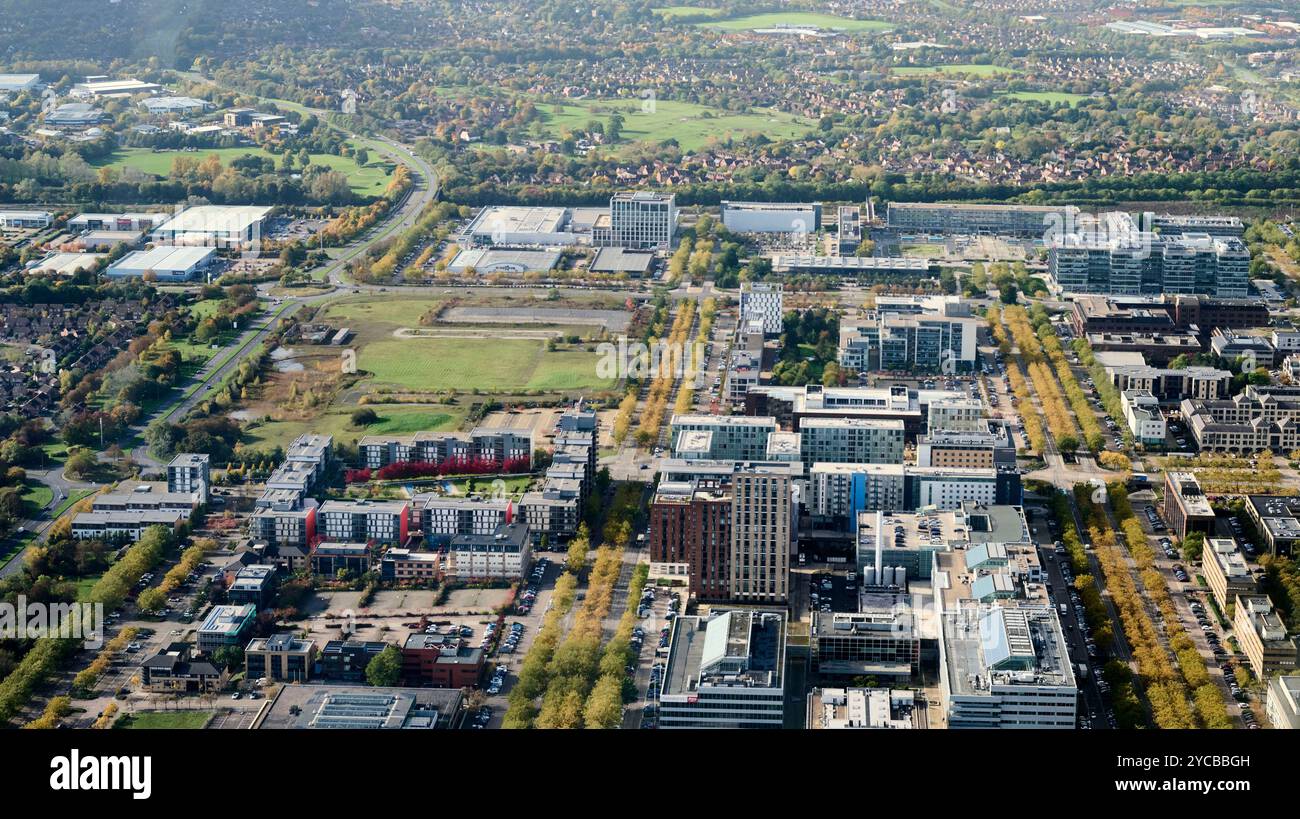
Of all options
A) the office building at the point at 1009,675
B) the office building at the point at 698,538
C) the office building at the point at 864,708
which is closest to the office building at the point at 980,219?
the office building at the point at 698,538

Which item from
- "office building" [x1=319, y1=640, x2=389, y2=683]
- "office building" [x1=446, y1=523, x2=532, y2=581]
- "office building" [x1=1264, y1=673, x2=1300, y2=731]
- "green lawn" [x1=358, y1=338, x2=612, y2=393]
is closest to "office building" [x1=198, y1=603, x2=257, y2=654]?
"office building" [x1=319, y1=640, x2=389, y2=683]

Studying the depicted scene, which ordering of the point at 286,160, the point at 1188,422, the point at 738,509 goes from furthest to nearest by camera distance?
the point at 286,160 < the point at 1188,422 < the point at 738,509

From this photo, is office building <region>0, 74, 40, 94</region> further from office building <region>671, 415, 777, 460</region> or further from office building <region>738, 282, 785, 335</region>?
office building <region>671, 415, 777, 460</region>
